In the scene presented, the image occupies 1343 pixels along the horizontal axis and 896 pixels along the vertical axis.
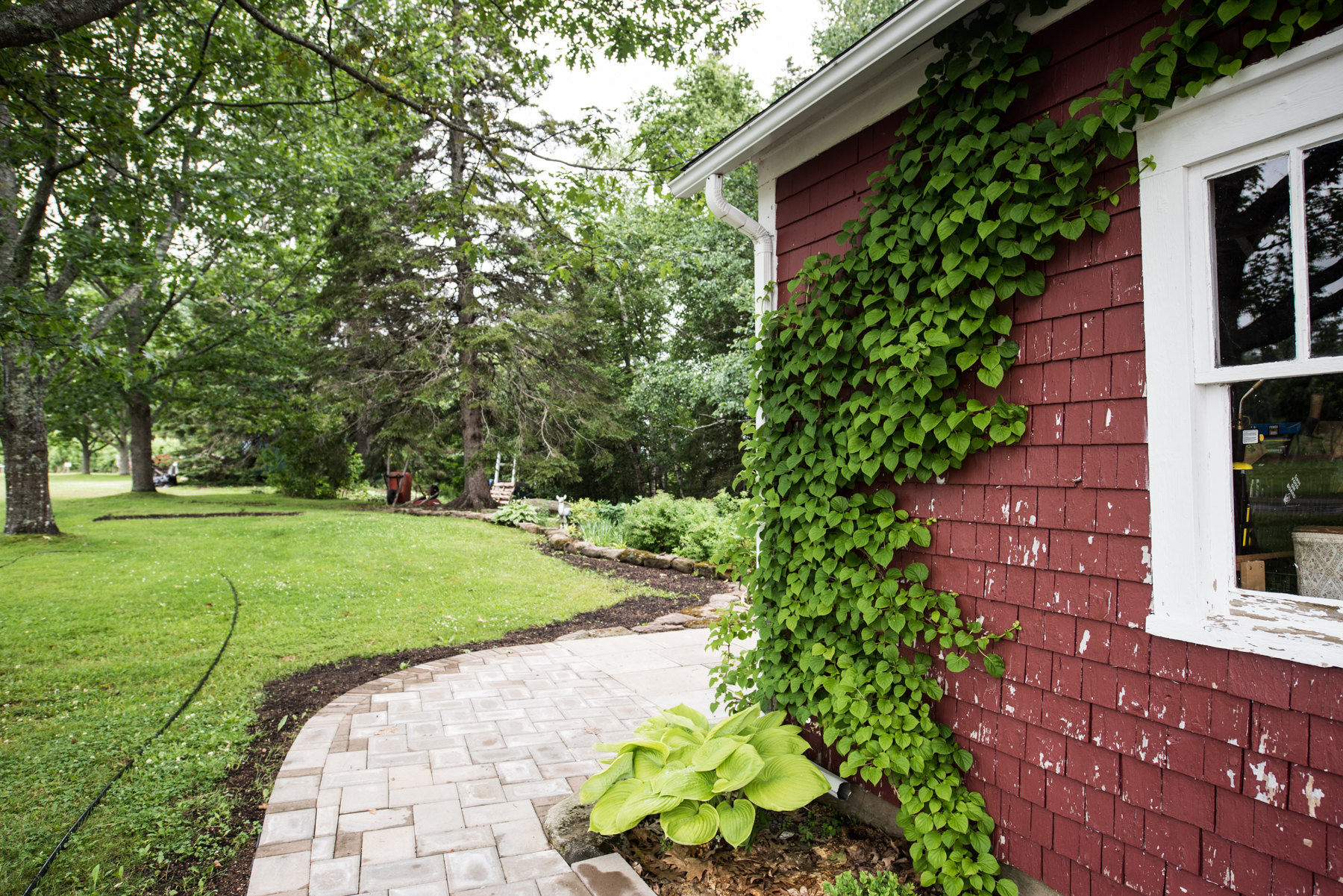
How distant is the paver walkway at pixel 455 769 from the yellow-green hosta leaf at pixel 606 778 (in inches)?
8.8

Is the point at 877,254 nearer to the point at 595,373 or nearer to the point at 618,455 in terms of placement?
the point at 595,373

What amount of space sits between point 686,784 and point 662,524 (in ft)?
23.7

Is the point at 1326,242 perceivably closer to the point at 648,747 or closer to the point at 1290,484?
the point at 1290,484

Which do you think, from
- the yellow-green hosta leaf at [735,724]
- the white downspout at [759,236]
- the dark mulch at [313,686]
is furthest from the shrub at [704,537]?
the yellow-green hosta leaf at [735,724]

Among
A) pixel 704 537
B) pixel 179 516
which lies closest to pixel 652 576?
pixel 704 537

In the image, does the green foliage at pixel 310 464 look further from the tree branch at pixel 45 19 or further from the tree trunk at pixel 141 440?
the tree branch at pixel 45 19

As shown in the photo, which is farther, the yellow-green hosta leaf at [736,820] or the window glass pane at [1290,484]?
the yellow-green hosta leaf at [736,820]

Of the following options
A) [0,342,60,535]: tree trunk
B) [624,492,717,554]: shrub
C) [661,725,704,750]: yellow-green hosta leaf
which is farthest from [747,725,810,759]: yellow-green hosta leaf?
[0,342,60,535]: tree trunk

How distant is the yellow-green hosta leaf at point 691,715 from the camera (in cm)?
277

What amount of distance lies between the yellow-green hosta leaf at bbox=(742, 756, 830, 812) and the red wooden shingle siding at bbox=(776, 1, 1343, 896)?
0.52 metres

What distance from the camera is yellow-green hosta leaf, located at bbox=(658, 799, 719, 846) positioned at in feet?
7.00

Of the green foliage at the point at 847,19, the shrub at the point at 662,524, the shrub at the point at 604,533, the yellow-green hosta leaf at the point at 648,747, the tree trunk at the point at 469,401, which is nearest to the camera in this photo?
the yellow-green hosta leaf at the point at 648,747

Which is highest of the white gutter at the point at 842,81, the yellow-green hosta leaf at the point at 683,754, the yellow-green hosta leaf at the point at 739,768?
the white gutter at the point at 842,81

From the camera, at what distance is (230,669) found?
15.0 ft
